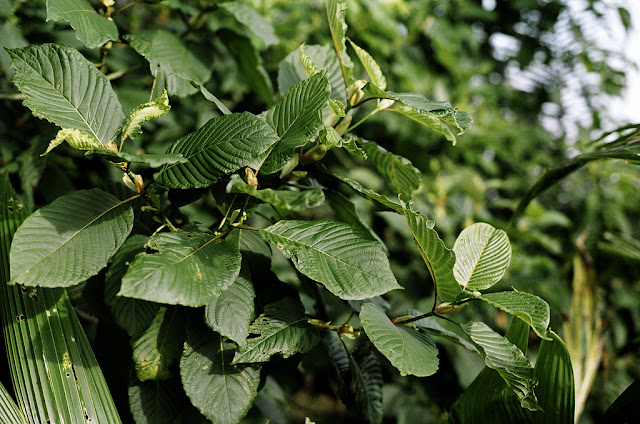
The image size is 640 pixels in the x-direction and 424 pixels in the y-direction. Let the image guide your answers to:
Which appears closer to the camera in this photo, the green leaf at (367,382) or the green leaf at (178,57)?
the green leaf at (367,382)

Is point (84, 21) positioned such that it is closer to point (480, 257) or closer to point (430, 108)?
point (430, 108)

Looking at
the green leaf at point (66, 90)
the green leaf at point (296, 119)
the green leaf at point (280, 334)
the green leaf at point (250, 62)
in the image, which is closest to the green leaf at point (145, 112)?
the green leaf at point (66, 90)

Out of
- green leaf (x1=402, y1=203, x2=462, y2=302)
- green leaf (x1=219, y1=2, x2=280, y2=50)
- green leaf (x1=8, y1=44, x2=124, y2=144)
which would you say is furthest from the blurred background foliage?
green leaf (x1=402, y1=203, x2=462, y2=302)

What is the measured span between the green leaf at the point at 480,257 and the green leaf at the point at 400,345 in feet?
0.48

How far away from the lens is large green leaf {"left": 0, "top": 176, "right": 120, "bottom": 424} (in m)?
0.75

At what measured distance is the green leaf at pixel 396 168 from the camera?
96cm

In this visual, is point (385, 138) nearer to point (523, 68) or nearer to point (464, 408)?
point (523, 68)

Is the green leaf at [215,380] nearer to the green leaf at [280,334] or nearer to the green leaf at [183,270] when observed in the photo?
the green leaf at [280,334]

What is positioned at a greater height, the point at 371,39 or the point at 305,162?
the point at 305,162

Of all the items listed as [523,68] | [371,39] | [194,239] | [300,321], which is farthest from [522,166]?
[194,239]

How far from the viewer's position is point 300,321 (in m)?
0.83

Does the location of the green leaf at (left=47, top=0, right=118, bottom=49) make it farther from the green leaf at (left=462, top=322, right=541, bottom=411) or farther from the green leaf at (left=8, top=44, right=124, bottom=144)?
the green leaf at (left=462, top=322, right=541, bottom=411)

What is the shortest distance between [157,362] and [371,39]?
1823 millimetres

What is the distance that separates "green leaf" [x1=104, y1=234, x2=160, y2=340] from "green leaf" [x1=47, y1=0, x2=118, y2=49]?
0.41 metres
